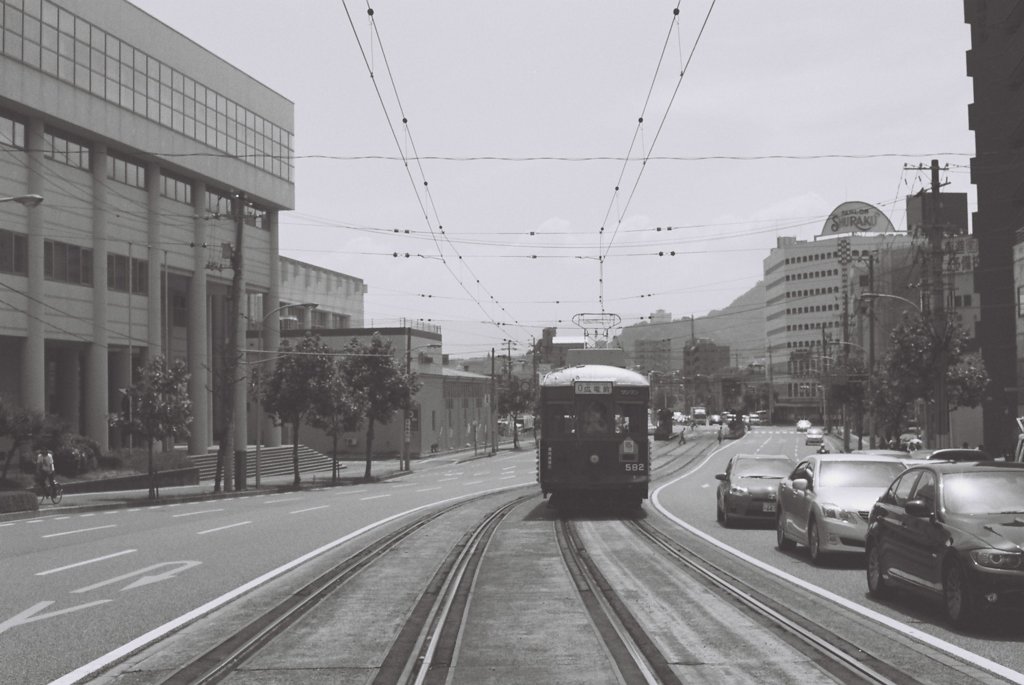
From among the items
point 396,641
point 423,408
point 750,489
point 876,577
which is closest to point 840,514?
point 876,577

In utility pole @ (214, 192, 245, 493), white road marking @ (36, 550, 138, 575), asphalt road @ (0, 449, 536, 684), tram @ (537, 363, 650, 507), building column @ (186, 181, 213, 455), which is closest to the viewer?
asphalt road @ (0, 449, 536, 684)

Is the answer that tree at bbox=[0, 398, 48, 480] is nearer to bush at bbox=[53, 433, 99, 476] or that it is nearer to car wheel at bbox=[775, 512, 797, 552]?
bush at bbox=[53, 433, 99, 476]

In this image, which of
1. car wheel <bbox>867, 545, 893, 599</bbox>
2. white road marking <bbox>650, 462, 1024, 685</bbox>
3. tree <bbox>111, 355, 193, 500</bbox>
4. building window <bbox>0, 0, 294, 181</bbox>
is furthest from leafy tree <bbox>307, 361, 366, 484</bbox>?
car wheel <bbox>867, 545, 893, 599</bbox>

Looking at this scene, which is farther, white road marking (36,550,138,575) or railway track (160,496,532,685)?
white road marking (36,550,138,575)

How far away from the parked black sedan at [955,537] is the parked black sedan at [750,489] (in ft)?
30.8

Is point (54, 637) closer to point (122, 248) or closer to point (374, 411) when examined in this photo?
point (122, 248)

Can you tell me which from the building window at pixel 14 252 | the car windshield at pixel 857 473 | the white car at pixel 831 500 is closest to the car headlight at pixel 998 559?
the white car at pixel 831 500

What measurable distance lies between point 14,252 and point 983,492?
4437 centimetres

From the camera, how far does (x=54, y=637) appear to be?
10.2 m

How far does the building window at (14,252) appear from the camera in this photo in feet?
155

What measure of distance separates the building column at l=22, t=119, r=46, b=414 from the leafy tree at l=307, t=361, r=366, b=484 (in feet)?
39.7

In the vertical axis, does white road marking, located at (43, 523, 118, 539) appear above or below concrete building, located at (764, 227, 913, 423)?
below

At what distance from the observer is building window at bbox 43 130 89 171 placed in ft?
163

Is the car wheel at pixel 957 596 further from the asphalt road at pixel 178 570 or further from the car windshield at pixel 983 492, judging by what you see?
the car windshield at pixel 983 492
